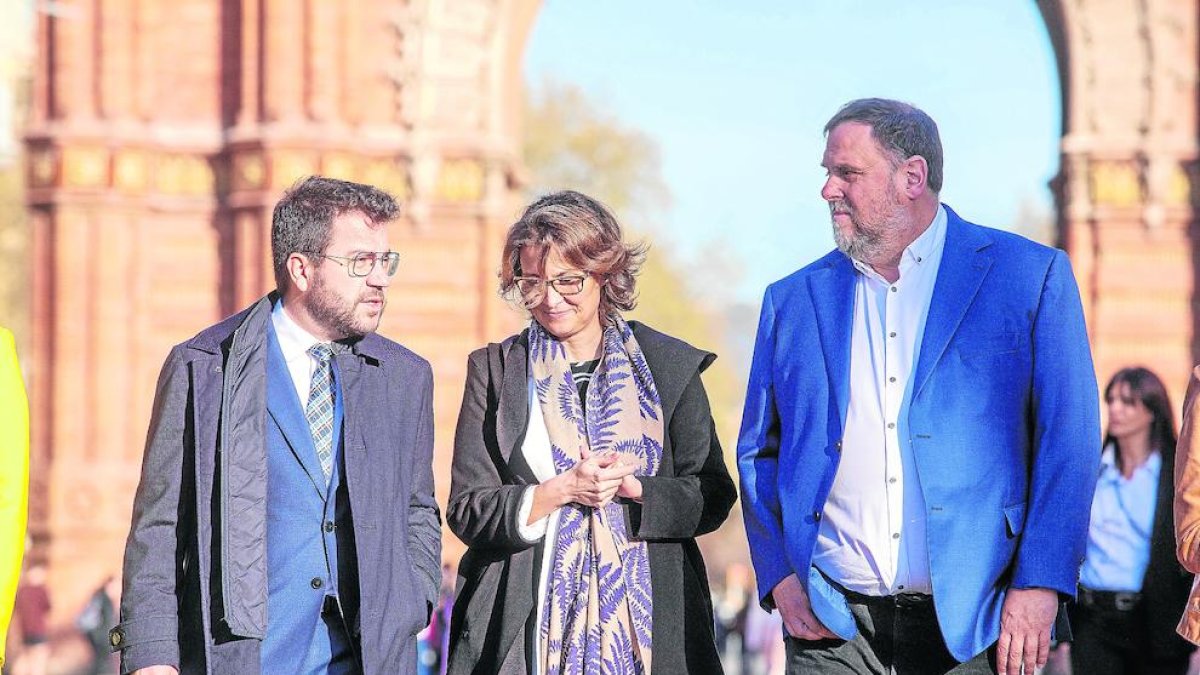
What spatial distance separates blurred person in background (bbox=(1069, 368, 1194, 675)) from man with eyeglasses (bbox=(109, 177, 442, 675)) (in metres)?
3.33

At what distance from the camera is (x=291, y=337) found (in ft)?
16.5

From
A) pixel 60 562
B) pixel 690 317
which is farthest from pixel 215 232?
pixel 690 317

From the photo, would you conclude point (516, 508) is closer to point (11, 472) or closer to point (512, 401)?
point (512, 401)

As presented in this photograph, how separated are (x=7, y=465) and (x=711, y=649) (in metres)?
1.82

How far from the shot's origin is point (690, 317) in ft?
141

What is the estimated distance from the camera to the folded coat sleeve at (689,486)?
195 inches

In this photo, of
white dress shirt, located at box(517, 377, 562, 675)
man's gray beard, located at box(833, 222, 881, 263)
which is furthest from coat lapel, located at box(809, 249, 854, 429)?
white dress shirt, located at box(517, 377, 562, 675)

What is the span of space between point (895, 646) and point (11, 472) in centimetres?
217

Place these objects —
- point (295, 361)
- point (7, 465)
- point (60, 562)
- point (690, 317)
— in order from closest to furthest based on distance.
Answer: point (7, 465), point (295, 361), point (60, 562), point (690, 317)

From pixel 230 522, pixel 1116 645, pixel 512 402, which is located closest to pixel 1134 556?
pixel 1116 645

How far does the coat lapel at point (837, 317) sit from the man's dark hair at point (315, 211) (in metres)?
1.14

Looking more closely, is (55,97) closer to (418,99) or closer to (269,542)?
(418,99)

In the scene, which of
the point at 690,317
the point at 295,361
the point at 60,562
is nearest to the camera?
the point at 295,361

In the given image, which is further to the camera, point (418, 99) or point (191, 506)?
point (418, 99)
